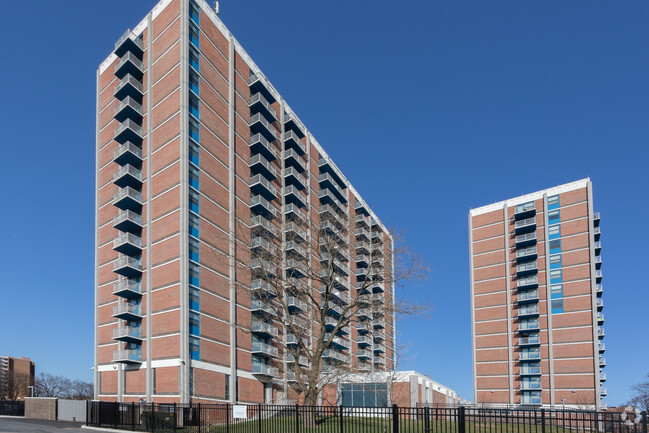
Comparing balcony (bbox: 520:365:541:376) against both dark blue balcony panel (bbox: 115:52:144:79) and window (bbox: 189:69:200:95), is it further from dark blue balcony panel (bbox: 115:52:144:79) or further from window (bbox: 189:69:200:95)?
dark blue balcony panel (bbox: 115:52:144:79)

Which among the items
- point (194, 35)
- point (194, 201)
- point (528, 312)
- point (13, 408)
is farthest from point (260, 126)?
point (528, 312)

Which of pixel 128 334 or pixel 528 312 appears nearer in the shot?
pixel 128 334

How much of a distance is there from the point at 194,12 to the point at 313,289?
34.4 m

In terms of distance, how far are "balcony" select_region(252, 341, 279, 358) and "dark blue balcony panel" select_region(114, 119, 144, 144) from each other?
77.7 feet

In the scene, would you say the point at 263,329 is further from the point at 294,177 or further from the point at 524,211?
the point at 524,211

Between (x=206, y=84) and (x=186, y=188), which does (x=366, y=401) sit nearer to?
(x=186, y=188)

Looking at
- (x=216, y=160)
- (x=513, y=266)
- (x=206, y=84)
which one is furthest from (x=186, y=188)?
(x=513, y=266)

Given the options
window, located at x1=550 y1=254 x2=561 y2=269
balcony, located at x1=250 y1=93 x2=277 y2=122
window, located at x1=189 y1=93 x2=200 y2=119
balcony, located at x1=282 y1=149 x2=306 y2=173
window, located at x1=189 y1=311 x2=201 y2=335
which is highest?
balcony, located at x1=250 y1=93 x2=277 y2=122

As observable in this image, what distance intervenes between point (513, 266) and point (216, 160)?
54630 millimetres

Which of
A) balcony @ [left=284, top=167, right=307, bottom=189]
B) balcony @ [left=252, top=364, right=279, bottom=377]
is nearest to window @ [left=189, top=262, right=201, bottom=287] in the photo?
balcony @ [left=252, top=364, right=279, bottom=377]

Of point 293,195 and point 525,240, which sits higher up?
point 293,195

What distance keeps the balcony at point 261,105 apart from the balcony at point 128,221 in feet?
60.4

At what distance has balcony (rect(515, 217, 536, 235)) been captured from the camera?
292 feet

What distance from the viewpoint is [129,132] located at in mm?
56969
